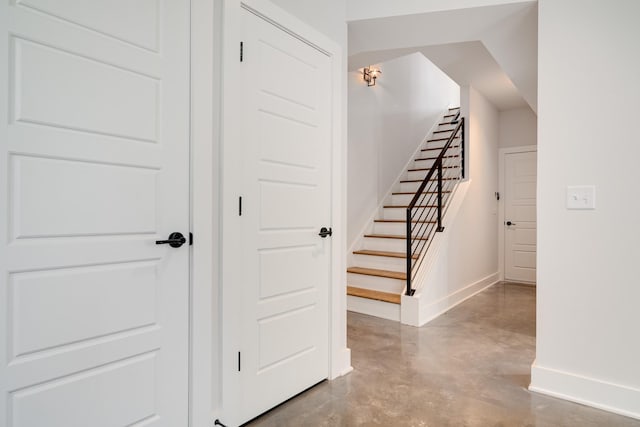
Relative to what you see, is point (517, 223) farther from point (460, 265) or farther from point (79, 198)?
point (79, 198)

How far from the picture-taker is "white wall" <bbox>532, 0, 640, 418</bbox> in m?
1.95

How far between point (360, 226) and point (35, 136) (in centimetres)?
382

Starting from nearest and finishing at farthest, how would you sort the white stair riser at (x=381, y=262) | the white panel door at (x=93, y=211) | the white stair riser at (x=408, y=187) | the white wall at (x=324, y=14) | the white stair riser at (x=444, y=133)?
the white panel door at (x=93, y=211) < the white wall at (x=324, y=14) < the white stair riser at (x=381, y=262) < the white stair riser at (x=408, y=187) < the white stair riser at (x=444, y=133)

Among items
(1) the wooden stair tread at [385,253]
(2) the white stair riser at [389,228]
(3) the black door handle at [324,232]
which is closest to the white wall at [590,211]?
(3) the black door handle at [324,232]

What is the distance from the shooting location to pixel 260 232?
1883 mm

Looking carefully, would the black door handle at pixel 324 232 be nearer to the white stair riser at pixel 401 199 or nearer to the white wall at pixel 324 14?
the white wall at pixel 324 14

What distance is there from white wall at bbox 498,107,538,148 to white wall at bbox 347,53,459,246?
3.86ft

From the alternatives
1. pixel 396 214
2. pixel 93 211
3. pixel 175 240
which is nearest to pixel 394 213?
pixel 396 214

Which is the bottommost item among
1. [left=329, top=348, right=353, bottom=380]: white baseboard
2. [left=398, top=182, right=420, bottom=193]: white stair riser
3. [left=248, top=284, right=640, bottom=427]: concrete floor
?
[left=248, top=284, right=640, bottom=427]: concrete floor

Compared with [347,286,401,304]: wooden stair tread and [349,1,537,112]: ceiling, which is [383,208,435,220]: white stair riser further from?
[349,1,537,112]: ceiling

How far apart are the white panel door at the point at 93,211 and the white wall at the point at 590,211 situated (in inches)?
80.8

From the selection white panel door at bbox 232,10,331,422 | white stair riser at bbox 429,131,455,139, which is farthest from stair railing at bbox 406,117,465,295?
white panel door at bbox 232,10,331,422

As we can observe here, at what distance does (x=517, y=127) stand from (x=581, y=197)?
154 inches

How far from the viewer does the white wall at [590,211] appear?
1.95m
